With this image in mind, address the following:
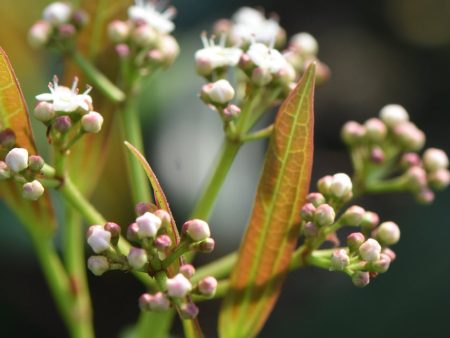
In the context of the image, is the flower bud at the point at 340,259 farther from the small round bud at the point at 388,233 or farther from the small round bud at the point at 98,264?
the small round bud at the point at 98,264

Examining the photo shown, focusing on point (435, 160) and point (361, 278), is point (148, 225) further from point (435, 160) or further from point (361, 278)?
point (435, 160)

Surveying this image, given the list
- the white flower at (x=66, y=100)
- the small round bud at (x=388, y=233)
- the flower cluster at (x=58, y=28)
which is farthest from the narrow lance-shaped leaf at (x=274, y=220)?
the flower cluster at (x=58, y=28)

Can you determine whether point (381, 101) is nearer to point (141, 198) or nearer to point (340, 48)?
point (340, 48)

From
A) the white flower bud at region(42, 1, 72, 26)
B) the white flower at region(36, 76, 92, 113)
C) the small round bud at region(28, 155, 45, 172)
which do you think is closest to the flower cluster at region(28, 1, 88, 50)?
the white flower bud at region(42, 1, 72, 26)

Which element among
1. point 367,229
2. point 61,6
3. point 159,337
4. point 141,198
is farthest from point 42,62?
point 367,229

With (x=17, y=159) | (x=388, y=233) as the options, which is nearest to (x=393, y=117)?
(x=388, y=233)
